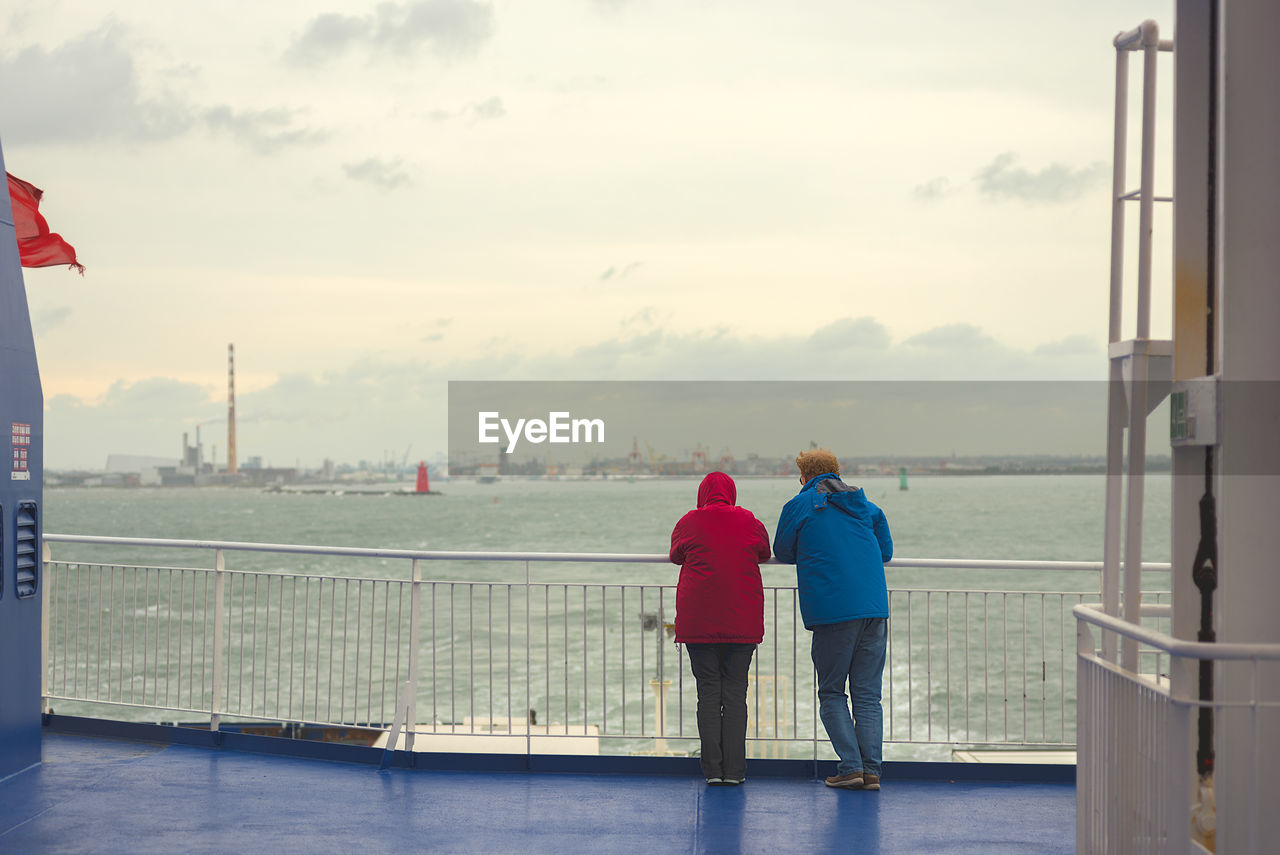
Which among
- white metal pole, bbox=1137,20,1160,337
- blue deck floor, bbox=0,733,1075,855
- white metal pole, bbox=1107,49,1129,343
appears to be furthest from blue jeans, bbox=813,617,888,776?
white metal pole, bbox=1137,20,1160,337

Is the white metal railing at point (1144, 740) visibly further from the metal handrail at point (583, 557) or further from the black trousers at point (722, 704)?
the black trousers at point (722, 704)

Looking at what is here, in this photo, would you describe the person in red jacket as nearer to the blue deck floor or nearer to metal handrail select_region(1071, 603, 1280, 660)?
the blue deck floor

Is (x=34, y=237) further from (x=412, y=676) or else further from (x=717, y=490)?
(x=717, y=490)

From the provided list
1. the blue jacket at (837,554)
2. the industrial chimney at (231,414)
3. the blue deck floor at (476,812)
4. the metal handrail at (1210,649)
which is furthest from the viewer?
the industrial chimney at (231,414)

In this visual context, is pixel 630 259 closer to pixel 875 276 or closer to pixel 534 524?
pixel 875 276

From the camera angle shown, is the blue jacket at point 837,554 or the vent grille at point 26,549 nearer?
the blue jacket at point 837,554

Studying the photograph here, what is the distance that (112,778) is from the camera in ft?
18.8

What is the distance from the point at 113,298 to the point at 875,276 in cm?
5630

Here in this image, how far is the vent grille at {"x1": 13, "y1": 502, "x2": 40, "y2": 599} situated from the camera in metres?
Answer: 5.73

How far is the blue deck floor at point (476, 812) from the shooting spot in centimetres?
477

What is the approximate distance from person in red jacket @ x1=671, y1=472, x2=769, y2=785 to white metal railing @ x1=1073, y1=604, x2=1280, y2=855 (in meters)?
1.87

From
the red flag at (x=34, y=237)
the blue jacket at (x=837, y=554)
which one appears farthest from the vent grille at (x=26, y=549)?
the blue jacket at (x=837, y=554)

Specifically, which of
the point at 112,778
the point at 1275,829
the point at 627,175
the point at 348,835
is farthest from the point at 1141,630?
the point at 627,175

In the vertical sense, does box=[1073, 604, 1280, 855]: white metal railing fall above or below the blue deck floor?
above
